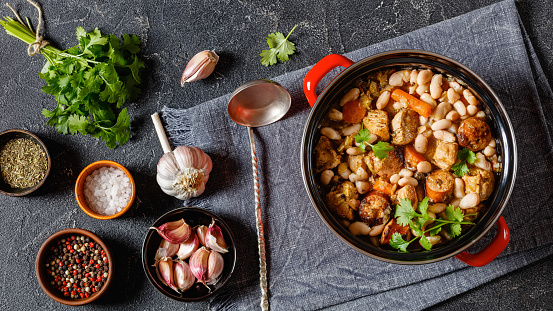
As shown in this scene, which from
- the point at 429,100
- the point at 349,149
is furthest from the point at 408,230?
the point at 429,100

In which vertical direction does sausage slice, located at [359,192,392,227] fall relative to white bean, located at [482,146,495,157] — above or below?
below

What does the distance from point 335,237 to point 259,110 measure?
70cm


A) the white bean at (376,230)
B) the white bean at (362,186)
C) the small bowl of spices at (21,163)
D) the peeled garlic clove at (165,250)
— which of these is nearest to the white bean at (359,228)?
the white bean at (376,230)

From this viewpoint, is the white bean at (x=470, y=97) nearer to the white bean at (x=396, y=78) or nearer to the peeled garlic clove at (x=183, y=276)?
the white bean at (x=396, y=78)

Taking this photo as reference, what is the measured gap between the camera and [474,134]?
159cm

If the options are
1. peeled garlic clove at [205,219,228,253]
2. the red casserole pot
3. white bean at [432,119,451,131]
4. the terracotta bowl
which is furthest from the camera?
the terracotta bowl

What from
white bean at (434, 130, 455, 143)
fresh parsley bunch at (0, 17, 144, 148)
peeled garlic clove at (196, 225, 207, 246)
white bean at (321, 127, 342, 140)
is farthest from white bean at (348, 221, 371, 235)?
fresh parsley bunch at (0, 17, 144, 148)

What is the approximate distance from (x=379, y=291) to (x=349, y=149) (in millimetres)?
703

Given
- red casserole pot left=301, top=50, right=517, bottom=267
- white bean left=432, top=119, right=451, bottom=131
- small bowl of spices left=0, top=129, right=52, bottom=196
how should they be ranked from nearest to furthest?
Result: red casserole pot left=301, top=50, right=517, bottom=267 → white bean left=432, top=119, right=451, bottom=131 → small bowl of spices left=0, top=129, right=52, bottom=196

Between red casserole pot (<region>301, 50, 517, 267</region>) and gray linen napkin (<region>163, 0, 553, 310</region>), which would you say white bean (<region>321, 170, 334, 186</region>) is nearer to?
red casserole pot (<region>301, 50, 517, 267</region>)

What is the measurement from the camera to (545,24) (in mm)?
1968

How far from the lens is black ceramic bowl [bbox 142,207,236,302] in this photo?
72.6 inches

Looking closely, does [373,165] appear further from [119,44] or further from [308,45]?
[119,44]

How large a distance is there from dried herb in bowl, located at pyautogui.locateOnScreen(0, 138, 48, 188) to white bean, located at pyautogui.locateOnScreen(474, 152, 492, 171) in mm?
2048
